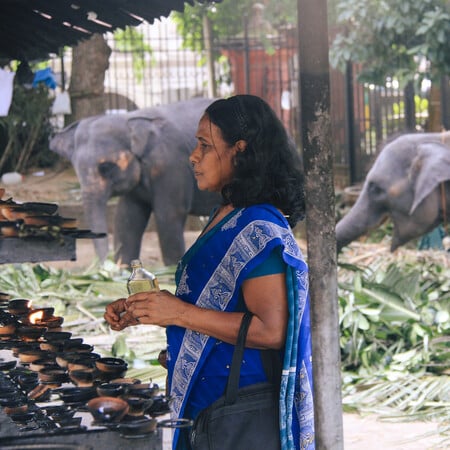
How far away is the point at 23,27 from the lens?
219 inches

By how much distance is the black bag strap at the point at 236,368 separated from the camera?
3254 mm

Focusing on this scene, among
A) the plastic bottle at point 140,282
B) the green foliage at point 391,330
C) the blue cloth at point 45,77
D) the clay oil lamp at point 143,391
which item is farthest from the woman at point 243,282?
the blue cloth at point 45,77

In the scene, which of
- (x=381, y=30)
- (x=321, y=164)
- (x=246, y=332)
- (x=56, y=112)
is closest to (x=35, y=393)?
(x=246, y=332)

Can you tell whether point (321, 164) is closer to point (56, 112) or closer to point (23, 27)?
point (23, 27)

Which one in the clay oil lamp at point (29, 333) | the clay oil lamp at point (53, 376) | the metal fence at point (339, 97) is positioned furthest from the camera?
the metal fence at point (339, 97)

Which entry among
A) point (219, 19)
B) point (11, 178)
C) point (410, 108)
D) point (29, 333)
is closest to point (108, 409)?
point (29, 333)

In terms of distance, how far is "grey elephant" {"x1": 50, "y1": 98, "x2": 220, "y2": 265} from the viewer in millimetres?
12039

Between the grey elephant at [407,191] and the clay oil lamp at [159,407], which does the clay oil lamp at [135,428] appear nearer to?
the clay oil lamp at [159,407]

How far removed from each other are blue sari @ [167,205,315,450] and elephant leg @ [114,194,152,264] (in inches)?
361

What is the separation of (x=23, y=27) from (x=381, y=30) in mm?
8047

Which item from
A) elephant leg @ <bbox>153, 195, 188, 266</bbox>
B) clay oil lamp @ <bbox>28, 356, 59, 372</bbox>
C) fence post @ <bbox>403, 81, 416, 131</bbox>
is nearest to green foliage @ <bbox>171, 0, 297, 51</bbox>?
fence post @ <bbox>403, 81, 416, 131</bbox>

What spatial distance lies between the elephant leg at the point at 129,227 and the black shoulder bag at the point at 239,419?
30.3 ft

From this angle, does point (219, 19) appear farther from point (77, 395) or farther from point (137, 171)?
point (77, 395)

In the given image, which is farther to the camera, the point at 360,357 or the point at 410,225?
the point at 410,225
